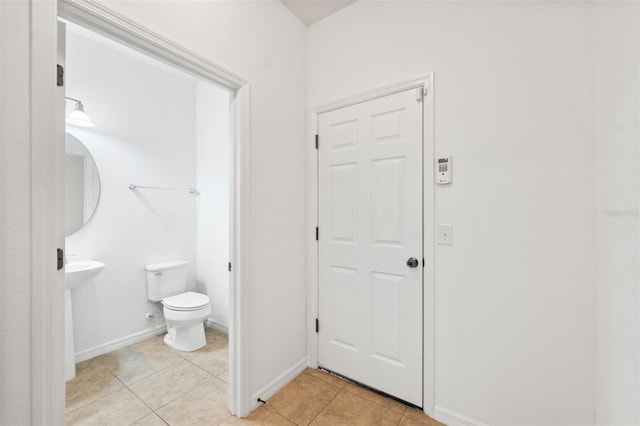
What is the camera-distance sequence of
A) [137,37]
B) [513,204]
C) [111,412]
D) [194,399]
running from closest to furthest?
1. [137,37]
2. [513,204]
3. [111,412]
4. [194,399]

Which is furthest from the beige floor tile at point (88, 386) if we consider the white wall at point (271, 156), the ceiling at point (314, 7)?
the ceiling at point (314, 7)

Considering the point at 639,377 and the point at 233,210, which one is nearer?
the point at 639,377

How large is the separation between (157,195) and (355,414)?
2621mm

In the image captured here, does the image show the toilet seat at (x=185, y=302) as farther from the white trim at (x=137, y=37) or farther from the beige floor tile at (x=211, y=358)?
the white trim at (x=137, y=37)

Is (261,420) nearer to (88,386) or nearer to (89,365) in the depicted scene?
(88,386)

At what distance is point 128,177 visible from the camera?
256cm

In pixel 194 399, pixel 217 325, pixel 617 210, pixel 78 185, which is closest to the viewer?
pixel 617 210

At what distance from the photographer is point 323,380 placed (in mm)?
1973

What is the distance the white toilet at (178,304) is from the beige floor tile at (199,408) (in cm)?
62

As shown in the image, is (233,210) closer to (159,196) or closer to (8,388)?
(8,388)

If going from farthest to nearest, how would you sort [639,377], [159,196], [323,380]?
[159,196] → [323,380] → [639,377]

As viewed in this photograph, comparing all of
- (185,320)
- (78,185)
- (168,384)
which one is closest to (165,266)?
(185,320)

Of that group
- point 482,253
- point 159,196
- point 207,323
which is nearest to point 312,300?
point 482,253

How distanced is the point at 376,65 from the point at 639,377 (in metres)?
1.91
